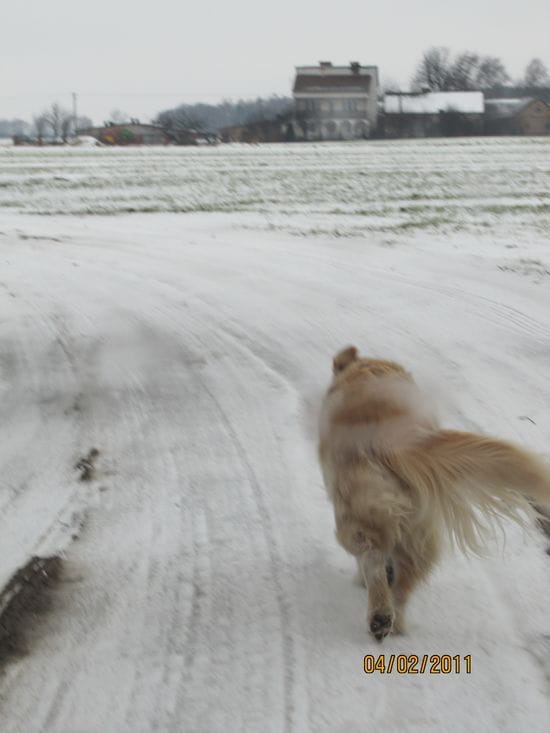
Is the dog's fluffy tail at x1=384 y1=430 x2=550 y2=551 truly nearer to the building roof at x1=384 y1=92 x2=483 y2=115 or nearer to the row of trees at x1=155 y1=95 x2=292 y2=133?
the row of trees at x1=155 y1=95 x2=292 y2=133

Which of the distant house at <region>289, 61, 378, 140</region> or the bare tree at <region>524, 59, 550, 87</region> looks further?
the distant house at <region>289, 61, 378, 140</region>

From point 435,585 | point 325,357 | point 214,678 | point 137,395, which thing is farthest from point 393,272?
point 214,678

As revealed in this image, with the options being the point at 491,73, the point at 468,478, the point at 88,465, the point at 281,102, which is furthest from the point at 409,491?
the point at 281,102

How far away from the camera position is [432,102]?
81250 millimetres

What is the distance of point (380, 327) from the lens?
855 cm

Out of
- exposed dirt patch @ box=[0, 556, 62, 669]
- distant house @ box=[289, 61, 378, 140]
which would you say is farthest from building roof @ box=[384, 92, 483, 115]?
exposed dirt patch @ box=[0, 556, 62, 669]

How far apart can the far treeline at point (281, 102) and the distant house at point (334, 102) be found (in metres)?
2.24

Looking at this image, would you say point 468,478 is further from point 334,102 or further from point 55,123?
point 55,123

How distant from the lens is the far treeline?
41.0 m

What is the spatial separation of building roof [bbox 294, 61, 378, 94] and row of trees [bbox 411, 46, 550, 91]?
55.2ft

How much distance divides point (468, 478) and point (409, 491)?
24 cm

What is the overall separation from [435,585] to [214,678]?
1151mm

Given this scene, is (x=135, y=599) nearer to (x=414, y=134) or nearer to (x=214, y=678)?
(x=214, y=678)

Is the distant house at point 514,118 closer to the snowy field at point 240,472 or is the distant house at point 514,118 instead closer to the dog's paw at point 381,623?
the snowy field at point 240,472
